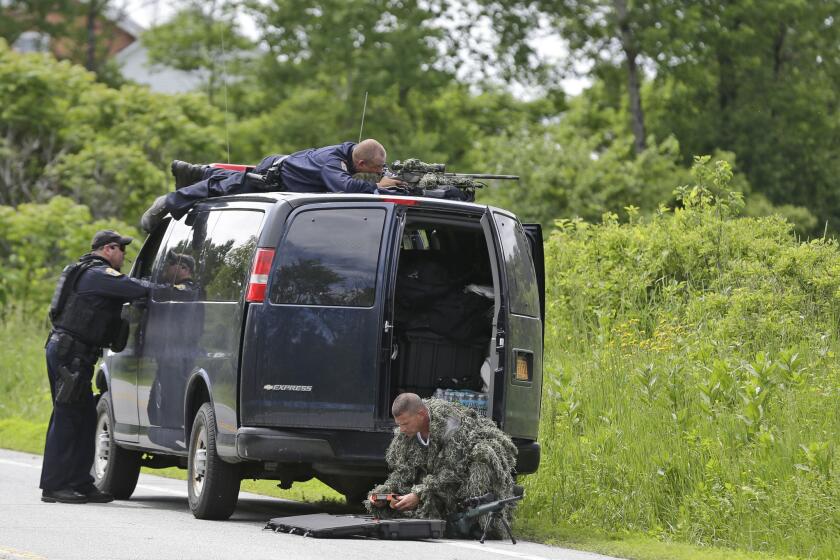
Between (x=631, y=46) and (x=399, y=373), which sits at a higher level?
(x=631, y=46)

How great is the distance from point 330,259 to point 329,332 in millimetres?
488

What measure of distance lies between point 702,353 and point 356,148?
3410 mm

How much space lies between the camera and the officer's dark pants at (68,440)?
1234 cm

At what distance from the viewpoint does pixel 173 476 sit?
53.7 feet

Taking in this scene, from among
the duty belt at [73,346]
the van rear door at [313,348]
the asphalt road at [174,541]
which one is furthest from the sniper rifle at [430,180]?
the duty belt at [73,346]

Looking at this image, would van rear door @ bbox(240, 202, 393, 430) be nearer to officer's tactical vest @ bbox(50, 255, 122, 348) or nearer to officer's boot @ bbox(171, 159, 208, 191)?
officer's boot @ bbox(171, 159, 208, 191)

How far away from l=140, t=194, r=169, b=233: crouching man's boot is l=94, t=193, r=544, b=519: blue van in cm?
30

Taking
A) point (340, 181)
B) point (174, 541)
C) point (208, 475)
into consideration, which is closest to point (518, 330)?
point (340, 181)

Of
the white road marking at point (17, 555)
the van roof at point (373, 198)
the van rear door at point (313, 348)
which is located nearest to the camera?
A: the white road marking at point (17, 555)

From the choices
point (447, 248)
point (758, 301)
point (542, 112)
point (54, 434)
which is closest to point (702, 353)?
point (758, 301)

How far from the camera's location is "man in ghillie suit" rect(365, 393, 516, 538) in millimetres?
9977

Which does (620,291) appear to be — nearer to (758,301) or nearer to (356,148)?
(758,301)

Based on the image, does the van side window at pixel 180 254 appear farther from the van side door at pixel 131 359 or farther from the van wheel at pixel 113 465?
the van wheel at pixel 113 465

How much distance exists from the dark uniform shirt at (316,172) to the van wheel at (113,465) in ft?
9.52
